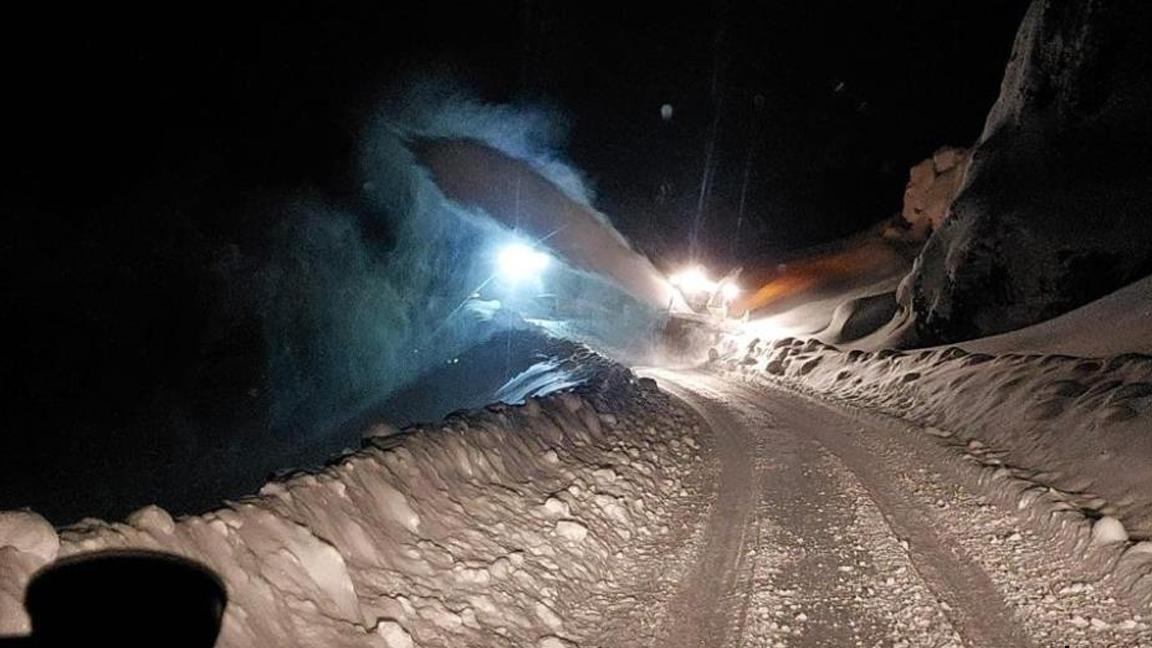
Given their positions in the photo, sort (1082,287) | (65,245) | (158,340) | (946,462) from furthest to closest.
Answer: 1. (1082,287)
2. (158,340)
3. (65,245)
4. (946,462)

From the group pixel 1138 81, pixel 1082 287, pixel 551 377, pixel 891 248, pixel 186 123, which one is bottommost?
pixel 551 377

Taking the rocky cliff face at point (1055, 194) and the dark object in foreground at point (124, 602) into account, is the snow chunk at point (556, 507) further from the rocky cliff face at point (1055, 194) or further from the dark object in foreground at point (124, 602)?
the rocky cliff face at point (1055, 194)

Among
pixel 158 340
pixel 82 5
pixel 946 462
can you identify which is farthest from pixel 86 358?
pixel 946 462

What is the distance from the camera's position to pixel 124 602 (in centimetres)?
262

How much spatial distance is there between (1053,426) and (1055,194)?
41.4 feet

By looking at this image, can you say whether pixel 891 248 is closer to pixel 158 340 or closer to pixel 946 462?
pixel 946 462

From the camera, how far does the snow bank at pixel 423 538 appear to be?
3117mm

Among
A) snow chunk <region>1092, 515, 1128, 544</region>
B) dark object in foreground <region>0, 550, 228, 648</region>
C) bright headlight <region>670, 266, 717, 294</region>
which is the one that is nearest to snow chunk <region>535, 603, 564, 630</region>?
dark object in foreground <region>0, 550, 228, 648</region>

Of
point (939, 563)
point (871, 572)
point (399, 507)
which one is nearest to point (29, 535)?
point (399, 507)

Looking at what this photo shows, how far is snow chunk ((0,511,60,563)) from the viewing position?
2.63 m

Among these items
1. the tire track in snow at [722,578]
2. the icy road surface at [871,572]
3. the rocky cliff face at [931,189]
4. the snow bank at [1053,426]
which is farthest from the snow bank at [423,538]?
the rocky cliff face at [931,189]

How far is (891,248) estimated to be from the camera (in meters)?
40.1

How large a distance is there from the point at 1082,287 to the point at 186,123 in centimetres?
2259

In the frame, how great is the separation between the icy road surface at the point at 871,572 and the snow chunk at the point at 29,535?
306cm
